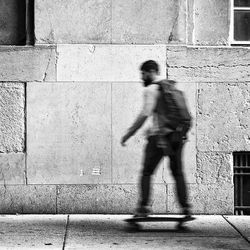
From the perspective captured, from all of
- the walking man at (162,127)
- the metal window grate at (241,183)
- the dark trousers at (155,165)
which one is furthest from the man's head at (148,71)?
the metal window grate at (241,183)

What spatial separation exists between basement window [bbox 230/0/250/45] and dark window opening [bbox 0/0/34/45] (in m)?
2.81

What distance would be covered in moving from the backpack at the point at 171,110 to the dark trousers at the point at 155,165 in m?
0.18

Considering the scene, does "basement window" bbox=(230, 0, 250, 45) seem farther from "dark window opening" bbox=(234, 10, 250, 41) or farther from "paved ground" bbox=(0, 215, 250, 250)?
"paved ground" bbox=(0, 215, 250, 250)

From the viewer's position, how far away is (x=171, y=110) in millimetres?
7289

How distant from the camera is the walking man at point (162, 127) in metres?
7.27

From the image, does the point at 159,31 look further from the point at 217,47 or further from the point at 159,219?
the point at 159,219

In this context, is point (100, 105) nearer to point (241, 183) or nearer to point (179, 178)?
point (179, 178)

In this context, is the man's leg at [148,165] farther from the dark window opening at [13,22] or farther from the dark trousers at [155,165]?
the dark window opening at [13,22]

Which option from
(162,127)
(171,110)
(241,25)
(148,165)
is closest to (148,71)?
(171,110)

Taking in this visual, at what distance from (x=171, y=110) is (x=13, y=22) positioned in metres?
2.95

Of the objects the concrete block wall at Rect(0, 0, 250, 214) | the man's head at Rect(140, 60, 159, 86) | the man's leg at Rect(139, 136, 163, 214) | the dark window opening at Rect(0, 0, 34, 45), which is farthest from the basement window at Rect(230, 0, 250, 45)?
the dark window opening at Rect(0, 0, 34, 45)

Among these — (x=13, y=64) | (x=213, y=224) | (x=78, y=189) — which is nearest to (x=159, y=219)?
(x=213, y=224)

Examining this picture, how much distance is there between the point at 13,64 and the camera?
8750 millimetres

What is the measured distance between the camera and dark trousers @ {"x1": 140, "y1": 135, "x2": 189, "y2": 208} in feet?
24.5
